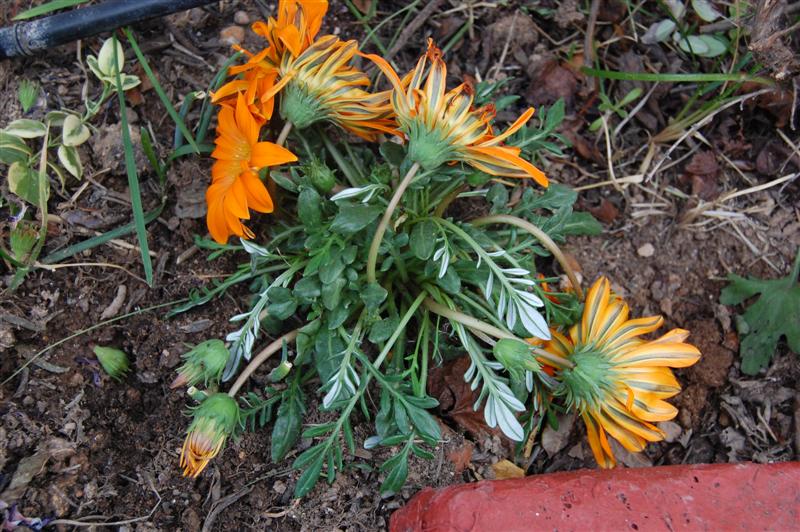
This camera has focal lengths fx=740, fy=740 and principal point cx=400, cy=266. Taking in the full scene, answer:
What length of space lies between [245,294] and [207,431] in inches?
21.8

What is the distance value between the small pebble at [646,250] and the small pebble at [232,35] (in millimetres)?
1452

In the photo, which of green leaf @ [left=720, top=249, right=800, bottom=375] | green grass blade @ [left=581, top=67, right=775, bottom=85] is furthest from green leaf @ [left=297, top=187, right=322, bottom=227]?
green leaf @ [left=720, top=249, right=800, bottom=375]

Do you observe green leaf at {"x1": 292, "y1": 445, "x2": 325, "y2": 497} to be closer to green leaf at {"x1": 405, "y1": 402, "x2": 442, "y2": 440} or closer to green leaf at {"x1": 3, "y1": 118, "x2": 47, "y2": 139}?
green leaf at {"x1": 405, "y1": 402, "x2": 442, "y2": 440}

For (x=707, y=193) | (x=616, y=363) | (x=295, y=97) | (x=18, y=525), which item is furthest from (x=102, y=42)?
(x=707, y=193)

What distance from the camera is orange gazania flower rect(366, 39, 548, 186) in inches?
A: 63.8

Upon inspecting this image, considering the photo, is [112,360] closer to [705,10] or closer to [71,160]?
[71,160]

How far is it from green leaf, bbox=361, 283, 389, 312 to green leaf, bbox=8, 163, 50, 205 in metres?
0.97

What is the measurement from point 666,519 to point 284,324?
1.06m

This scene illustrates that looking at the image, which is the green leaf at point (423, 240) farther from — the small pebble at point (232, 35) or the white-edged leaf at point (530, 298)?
the small pebble at point (232, 35)

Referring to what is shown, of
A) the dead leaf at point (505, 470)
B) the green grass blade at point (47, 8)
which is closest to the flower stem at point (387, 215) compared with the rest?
the dead leaf at point (505, 470)

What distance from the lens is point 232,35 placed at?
2.36m

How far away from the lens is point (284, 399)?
191 centimetres

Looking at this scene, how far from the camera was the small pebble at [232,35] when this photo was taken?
235cm

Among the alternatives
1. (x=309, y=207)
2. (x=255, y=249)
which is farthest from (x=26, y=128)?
(x=309, y=207)
